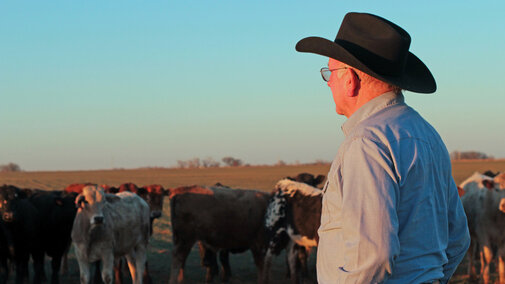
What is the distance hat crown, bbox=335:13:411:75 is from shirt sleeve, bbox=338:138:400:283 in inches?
15.8

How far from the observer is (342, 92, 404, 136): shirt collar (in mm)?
2377

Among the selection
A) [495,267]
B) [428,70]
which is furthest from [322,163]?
[428,70]

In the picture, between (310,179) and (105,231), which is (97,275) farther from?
(310,179)

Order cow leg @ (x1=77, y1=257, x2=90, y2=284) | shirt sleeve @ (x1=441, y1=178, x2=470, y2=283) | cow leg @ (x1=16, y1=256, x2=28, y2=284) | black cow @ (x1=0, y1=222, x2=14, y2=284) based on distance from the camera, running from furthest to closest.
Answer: black cow @ (x1=0, y1=222, x2=14, y2=284) < cow leg @ (x1=16, y1=256, x2=28, y2=284) < cow leg @ (x1=77, y1=257, x2=90, y2=284) < shirt sleeve @ (x1=441, y1=178, x2=470, y2=283)

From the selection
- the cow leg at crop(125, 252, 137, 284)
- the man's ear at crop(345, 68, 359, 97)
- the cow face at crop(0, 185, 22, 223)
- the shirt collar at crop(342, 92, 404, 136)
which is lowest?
the cow leg at crop(125, 252, 137, 284)

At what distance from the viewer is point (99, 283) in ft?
37.8

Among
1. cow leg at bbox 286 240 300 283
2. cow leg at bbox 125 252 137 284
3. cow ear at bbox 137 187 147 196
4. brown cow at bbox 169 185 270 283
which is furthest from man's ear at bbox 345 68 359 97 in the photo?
cow ear at bbox 137 187 147 196

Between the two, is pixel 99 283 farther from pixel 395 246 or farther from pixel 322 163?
pixel 322 163

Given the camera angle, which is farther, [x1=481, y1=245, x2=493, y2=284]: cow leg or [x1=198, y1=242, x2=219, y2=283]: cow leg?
[x1=198, y1=242, x2=219, y2=283]: cow leg

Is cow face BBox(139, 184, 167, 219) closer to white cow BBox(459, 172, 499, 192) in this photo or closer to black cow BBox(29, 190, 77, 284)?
black cow BBox(29, 190, 77, 284)

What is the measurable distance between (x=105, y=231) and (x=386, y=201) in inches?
327

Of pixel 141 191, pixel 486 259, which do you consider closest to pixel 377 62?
pixel 486 259

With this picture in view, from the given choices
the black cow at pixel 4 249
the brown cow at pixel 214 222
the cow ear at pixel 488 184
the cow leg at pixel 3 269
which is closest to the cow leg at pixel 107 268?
the brown cow at pixel 214 222

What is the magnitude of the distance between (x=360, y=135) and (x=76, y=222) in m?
8.40
